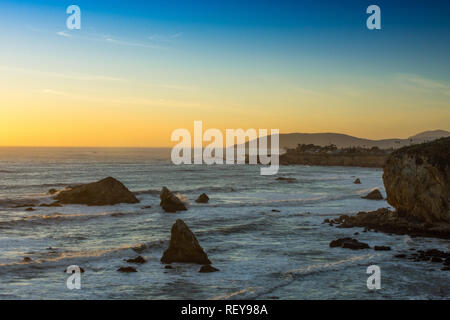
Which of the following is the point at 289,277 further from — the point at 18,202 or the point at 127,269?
the point at 18,202

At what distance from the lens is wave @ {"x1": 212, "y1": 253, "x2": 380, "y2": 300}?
1625 centimetres

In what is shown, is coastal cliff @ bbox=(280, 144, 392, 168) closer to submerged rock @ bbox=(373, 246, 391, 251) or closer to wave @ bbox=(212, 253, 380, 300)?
submerged rock @ bbox=(373, 246, 391, 251)

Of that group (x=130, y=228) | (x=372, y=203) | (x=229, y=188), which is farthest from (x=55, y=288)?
(x=229, y=188)

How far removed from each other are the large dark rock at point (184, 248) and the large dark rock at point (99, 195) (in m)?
23.9

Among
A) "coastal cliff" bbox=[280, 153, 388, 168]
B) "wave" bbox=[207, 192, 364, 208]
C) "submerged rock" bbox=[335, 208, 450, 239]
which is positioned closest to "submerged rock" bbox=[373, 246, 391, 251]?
"submerged rock" bbox=[335, 208, 450, 239]

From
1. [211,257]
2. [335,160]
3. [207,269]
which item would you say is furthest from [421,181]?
[335,160]

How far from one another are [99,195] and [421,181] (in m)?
30.1

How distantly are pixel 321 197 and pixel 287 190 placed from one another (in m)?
9.91

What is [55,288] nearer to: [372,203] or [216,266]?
[216,266]

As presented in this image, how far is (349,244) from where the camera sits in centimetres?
2484

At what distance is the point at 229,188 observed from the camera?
65.0 meters

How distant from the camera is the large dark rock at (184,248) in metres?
21.0

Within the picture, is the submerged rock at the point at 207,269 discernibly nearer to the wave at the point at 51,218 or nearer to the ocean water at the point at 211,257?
the ocean water at the point at 211,257

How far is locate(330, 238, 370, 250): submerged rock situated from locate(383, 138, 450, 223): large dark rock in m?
7.43
